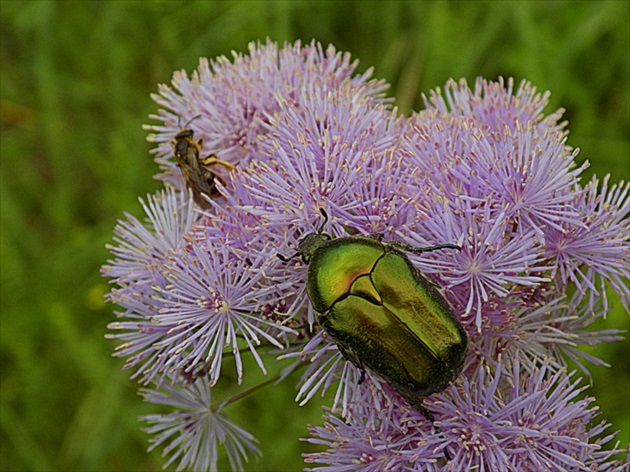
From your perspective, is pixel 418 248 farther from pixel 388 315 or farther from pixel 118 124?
pixel 118 124

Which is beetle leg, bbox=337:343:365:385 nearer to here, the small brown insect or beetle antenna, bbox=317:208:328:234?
beetle antenna, bbox=317:208:328:234

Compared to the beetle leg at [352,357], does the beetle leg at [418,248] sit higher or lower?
higher

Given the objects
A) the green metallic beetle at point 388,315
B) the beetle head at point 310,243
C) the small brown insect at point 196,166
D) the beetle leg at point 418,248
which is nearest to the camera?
the green metallic beetle at point 388,315

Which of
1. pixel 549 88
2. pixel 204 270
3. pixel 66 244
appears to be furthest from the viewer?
pixel 66 244

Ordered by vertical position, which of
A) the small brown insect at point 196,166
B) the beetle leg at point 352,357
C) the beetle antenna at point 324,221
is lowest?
the beetle leg at point 352,357

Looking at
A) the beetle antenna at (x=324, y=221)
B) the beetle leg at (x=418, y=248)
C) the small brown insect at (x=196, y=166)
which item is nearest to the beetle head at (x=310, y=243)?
the beetle antenna at (x=324, y=221)

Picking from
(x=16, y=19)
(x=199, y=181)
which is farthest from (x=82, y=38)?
(x=199, y=181)

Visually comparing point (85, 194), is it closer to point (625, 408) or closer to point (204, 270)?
point (204, 270)

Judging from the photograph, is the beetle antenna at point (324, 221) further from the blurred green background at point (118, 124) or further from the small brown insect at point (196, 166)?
the blurred green background at point (118, 124)

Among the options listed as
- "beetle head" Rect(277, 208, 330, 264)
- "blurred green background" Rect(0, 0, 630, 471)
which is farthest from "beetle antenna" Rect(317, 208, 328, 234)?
"blurred green background" Rect(0, 0, 630, 471)
